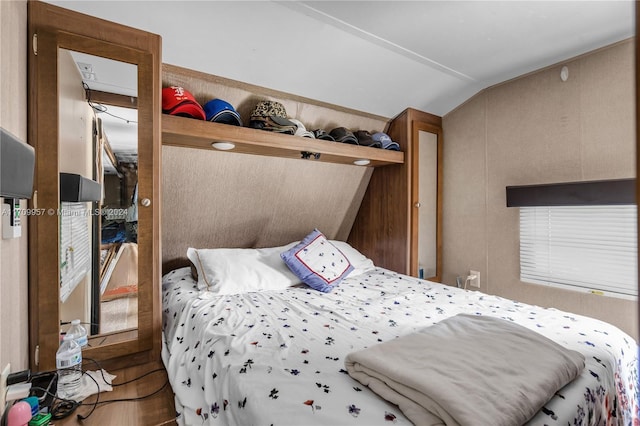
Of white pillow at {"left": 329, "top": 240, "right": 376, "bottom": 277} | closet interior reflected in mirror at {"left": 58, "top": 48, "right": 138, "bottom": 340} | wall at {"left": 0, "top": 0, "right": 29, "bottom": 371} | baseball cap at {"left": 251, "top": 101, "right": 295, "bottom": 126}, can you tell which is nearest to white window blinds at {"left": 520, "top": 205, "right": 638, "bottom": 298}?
white pillow at {"left": 329, "top": 240, "right": 376, "bottom": 277}

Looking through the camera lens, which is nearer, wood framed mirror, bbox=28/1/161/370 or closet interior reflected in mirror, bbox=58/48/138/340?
wood framed mirror, bbox=28/1/161/370

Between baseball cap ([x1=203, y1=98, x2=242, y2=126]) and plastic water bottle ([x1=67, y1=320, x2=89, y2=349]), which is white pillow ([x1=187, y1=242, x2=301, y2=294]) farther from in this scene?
baseball cap ([x1=203, y1=98, x2=242, y2=126])

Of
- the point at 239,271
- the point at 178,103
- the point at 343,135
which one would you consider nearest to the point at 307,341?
the point at 239,271

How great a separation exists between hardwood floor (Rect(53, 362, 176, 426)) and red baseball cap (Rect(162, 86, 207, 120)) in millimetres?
1521

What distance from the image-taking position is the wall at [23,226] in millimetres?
1107

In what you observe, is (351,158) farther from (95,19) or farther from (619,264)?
(619,264)

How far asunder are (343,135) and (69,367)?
2.23 meters

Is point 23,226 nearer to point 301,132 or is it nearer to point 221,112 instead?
point 221,112

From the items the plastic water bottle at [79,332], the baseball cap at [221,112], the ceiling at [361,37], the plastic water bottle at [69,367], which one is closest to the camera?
the plastic water bottle at [69,367]

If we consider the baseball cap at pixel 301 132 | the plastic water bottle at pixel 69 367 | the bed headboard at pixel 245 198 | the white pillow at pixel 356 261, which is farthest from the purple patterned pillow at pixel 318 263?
the plastic water bottle at pixel 69 367

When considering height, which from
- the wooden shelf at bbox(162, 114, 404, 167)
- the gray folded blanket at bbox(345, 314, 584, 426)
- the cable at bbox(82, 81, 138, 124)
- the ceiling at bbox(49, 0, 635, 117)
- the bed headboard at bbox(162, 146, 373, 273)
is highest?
the ceiling at bbox(49, 0, 635, 117)

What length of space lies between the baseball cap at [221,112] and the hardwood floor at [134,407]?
1555mm

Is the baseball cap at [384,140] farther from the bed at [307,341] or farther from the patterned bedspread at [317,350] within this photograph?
the patterned bedspread at [317,350]

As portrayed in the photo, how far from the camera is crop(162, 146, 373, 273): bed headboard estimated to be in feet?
7.56
